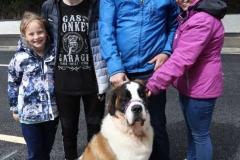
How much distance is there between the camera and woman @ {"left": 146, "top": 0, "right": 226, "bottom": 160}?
282 centimetres

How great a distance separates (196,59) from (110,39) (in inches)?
32.2

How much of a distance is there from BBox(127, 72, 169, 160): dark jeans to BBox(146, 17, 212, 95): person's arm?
368 mm

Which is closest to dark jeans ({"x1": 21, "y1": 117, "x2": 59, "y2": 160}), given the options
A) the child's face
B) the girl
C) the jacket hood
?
the girl

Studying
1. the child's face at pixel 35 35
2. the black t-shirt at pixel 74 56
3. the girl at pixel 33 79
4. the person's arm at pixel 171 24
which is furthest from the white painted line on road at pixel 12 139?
the person's arm at pixel 171 24

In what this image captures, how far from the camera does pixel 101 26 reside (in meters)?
3.16

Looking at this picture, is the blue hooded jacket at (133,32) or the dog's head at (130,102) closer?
the dog's head at (130,102)

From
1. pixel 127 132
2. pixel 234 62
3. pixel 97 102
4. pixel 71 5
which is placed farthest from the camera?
pixel 234 62

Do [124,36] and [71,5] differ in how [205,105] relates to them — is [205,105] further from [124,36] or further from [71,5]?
[71,5]

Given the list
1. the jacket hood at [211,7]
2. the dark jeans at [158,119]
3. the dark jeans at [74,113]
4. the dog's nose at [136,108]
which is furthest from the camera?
the dark jeans at [74,113]

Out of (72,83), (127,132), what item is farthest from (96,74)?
(127,132)

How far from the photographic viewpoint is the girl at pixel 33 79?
128 inches

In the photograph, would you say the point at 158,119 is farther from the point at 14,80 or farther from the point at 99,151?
the point at 14,80

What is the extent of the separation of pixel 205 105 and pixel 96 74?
1.11 m

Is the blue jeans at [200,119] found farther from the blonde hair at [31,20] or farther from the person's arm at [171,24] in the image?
the blonde hair at [31,20]
